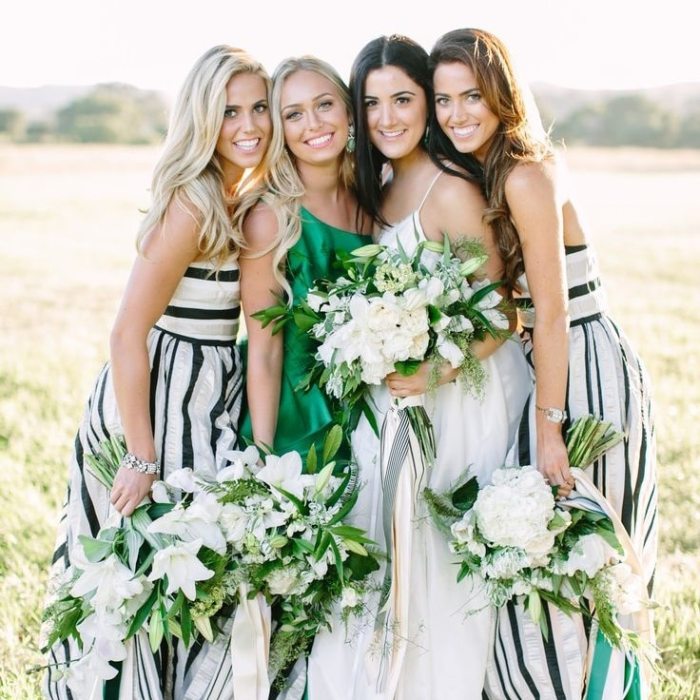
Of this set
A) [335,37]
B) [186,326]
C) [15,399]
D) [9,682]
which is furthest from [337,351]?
[335,37]

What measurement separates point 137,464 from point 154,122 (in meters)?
58.5

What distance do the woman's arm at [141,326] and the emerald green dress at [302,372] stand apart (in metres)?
0.49

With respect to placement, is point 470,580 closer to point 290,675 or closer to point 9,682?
point 290,675

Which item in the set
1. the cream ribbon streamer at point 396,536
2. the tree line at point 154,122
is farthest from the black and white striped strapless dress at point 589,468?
the tree line at point 154,122

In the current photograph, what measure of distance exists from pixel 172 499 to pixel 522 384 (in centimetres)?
171

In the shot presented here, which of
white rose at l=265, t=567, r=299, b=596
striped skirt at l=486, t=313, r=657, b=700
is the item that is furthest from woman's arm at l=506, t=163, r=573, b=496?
white rose at l=265, t=567, r=299, b=596

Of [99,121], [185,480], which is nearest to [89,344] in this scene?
[185,480]

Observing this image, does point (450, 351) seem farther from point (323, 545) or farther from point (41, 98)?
point (41, 98)

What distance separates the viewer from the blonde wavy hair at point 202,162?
420 centimetres

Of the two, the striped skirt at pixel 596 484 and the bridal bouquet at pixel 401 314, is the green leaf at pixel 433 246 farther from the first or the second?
the striped skirt at pixel 596 484

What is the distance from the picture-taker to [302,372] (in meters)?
4.47

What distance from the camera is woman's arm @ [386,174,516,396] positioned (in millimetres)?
4062

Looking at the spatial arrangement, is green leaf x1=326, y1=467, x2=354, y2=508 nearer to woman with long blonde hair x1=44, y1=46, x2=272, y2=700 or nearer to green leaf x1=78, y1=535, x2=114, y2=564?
woman with long blonde hair x1=44, y1=46, x2=272, y2=700

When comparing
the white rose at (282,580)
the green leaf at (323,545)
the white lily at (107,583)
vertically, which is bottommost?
the white rose at (282,580)
